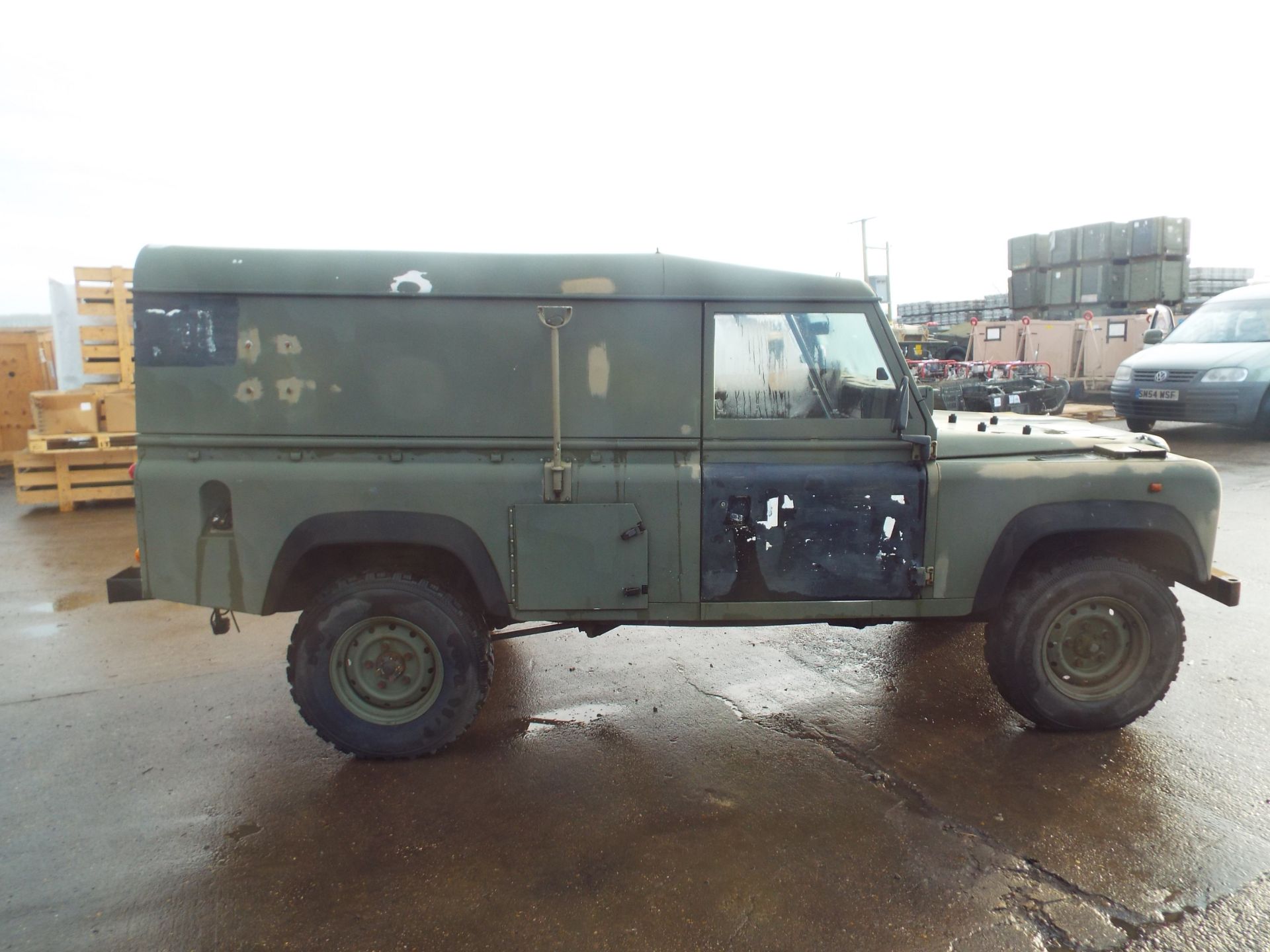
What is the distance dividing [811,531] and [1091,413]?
15.1 m

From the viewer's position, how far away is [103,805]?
11.0 ft

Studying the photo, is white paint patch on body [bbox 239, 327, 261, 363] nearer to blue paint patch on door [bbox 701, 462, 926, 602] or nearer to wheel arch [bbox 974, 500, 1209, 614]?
blue paint patch on door [bbox 701, 462, 926, 602]

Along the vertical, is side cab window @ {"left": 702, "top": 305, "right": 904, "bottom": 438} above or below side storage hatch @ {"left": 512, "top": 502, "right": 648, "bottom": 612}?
above

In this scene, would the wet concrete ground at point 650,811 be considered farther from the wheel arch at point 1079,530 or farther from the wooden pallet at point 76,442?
the wooden pallet at point 76,442

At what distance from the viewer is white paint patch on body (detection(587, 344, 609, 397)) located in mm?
3512

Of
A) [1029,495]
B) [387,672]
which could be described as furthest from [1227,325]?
[387,672]

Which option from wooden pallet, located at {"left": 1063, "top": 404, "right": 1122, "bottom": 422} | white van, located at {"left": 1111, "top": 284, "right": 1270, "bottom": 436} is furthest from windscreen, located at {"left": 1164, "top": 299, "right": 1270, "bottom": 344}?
wooden pallet, located at {"left": 1063, "top": 404, "right": 1122, "bottom": 422}

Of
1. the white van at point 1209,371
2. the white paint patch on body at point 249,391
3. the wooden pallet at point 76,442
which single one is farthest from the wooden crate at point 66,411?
the white van at point 1209,371

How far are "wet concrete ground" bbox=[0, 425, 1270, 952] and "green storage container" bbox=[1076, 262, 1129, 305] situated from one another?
21470mm

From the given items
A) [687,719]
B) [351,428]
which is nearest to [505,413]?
[351,428]

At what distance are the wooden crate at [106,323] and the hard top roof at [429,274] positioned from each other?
7.00m

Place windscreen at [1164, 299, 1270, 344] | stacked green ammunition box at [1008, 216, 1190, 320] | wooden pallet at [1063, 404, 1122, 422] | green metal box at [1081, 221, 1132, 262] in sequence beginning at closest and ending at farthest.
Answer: windscreen at [1164, 299, 1270, 344] < wooden pallet at [1063, 404, 1122, 422] < stacked green ammunition box at [1008, 216, 1190, 320] < green metal box at [1081, 221, 1132, 262]

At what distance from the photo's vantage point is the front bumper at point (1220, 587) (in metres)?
3.78

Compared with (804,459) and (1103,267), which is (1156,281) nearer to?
(1103,267)
